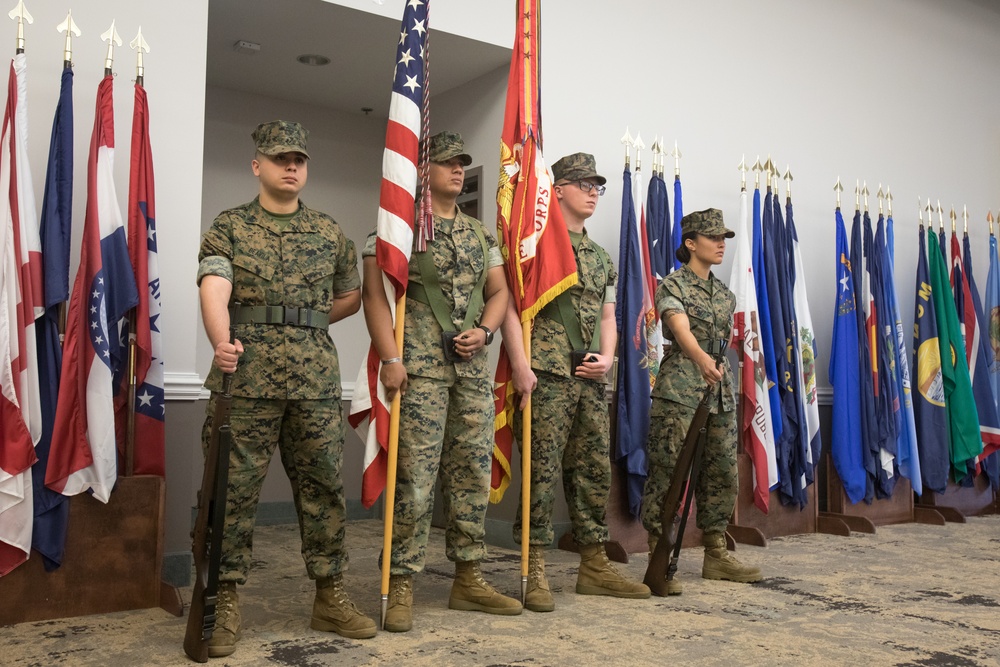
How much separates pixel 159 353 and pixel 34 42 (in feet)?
3.91

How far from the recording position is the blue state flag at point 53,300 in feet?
10.0

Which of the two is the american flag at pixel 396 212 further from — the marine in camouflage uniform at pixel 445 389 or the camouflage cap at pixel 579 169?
the camouflage cap at pixel 579 169

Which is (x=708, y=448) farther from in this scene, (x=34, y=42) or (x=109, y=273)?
(x=34, y=42)

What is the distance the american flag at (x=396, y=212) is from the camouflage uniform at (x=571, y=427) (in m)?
0.63

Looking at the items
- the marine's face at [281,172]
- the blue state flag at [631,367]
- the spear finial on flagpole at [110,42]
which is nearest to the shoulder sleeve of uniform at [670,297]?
the blue state flag at [631,367]

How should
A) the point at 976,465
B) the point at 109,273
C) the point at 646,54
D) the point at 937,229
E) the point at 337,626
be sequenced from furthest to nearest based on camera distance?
the point at 937,229 → the point at 976,465 → the point at 646,54 → the point at 109,273 → the point at 337,626

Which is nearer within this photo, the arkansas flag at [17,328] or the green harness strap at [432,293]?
the arkansas flag at [17,328]

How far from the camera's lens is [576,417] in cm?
347

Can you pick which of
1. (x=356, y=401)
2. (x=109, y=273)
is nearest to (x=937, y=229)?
(x=356, y=401)

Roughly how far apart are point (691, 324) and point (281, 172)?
1842mm

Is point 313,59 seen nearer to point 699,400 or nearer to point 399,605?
point 699,400

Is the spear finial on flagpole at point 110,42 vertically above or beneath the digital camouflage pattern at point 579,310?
above

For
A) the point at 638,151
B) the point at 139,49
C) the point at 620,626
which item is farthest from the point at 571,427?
the point at 139,49

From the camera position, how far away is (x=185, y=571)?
3.55 metres
